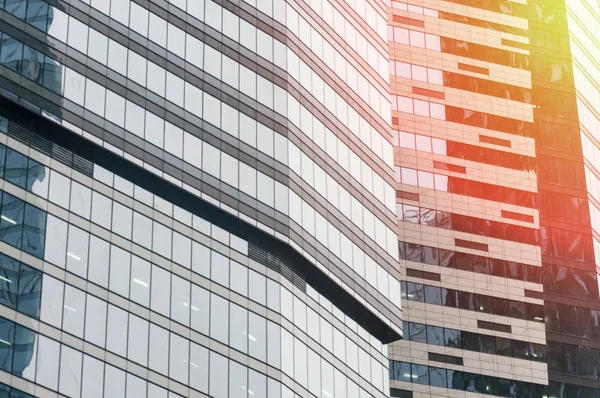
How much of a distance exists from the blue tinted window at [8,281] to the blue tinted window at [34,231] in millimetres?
1321

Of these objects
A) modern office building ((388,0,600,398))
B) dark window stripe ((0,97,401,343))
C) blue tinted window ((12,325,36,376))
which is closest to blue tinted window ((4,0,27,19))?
dark window stripe ((0,97,401,343))

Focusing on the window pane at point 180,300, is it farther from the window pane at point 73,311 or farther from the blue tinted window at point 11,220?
the blue tinted window at point 11,220

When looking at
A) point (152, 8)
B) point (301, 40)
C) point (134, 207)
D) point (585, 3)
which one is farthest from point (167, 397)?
point (585, 3)

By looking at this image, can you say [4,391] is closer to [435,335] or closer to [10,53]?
[10,53]

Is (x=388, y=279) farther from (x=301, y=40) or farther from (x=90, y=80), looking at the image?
(x=90, y=80)

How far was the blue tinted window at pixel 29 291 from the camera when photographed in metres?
70.5

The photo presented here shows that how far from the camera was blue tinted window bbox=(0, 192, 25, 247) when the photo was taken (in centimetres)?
7162

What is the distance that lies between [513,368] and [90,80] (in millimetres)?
54229

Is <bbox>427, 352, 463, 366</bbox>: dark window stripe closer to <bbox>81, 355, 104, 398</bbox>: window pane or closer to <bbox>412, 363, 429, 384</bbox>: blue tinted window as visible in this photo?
<bbox>412, 363, 429, 384</bbox>: blue tinted window

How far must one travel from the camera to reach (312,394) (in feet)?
278

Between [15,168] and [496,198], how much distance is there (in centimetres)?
6266

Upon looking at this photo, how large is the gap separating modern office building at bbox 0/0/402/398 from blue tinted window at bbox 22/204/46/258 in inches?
4.1

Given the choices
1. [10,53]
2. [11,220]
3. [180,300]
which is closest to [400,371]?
[180,300]

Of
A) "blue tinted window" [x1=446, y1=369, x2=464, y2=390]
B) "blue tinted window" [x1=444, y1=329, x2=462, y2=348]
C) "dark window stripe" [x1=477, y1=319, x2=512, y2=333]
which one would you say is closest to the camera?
"blue tinted window" [x1=446, y1=369, x2=464, y2=390]
